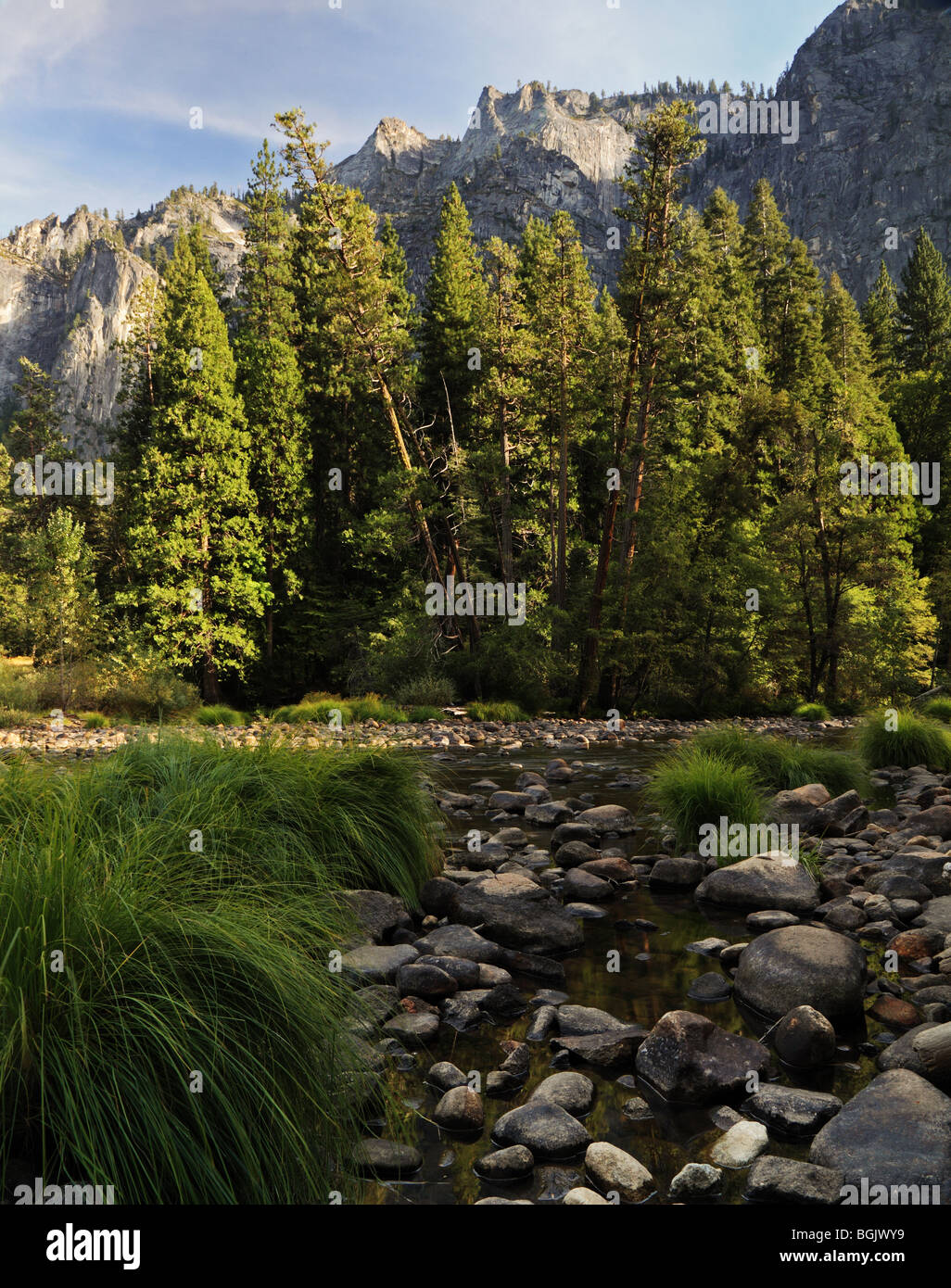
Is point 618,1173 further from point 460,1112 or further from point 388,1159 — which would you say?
point 388,1159

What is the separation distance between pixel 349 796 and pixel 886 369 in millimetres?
42152

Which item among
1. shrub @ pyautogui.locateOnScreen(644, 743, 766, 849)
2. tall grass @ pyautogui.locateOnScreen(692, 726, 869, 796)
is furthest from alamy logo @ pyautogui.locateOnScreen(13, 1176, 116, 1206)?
tall grass @ pyautogui.locateOnScreen(692, 726, 869, 796)

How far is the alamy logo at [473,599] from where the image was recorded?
23.1 meters

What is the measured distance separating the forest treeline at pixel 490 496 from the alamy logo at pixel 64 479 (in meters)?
0.67

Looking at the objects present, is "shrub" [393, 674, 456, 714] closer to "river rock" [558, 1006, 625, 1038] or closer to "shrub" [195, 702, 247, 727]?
"shrub" [195, 702, 247, 727]

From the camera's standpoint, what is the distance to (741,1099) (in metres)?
3.37

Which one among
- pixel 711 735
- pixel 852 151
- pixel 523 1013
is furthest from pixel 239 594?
pixel 852 151

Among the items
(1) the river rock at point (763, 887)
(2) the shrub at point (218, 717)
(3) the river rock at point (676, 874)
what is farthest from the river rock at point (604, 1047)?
(2) the shrub at point (218, 717)

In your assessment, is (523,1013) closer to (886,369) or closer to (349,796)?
(349,796)

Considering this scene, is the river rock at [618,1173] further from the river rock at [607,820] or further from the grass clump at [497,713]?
the grass clump at [497,713]

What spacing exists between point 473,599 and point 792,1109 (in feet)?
68.1

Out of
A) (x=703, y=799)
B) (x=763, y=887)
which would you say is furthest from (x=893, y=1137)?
(x=703, y=799)

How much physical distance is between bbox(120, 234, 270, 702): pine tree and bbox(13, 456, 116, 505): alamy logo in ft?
19.8

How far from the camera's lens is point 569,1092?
10.6 feet
